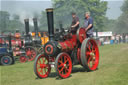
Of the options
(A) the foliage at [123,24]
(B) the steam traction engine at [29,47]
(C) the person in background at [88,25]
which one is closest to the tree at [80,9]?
(A) the foliage at [123,24]

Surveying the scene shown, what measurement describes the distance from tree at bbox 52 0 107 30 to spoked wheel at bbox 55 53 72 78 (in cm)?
4550

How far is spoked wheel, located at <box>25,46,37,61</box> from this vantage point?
15428 mm

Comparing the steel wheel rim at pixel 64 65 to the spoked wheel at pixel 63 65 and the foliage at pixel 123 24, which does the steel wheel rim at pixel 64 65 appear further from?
the foliage at pixel 123 24

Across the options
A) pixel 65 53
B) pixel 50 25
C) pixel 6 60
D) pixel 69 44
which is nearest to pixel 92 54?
pixel 69 44

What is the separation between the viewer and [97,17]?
53719 mm

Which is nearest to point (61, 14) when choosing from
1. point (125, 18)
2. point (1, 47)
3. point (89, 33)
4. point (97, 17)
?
point (97, 17)

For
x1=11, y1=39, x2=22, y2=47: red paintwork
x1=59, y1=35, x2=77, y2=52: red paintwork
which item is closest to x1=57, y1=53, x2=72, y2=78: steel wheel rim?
x1=59, y1=35, x2=77, y2=52: red paintwork

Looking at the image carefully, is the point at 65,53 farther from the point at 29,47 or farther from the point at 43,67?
the point at 29,47

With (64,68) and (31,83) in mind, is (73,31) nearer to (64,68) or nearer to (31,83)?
(64,68)

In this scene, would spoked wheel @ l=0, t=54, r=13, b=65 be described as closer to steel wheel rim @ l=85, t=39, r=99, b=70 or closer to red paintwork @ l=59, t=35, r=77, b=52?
steel wheel rim @ l=85, t=39, r=99, b=70

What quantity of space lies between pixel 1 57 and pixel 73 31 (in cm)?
694

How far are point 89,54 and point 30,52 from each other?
9025 millimetres

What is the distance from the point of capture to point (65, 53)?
6168 millimetres

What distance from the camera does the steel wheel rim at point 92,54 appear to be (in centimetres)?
708
